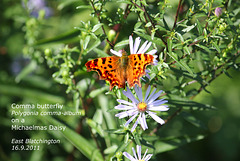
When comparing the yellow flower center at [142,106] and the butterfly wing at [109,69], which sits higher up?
the butterfly wing at [109,69]

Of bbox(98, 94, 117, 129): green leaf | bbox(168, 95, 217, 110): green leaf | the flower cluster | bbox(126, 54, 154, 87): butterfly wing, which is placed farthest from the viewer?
bbox(98, 94, 117, 129): green leaf

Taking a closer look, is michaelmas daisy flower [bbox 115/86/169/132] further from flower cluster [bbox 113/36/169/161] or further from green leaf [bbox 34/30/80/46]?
green leaf [bbox 34/30/80/46]

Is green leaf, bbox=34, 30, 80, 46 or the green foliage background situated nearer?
the green foliage background

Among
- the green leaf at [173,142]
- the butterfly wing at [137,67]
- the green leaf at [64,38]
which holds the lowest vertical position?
the green leaf at [173,142]

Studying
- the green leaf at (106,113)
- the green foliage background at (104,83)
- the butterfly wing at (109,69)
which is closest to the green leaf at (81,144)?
the green foliage background at (104,83)

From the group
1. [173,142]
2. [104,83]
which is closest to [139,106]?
[173,142]

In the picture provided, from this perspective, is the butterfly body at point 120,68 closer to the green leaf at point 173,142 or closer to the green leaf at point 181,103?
the green leaf at point 181,103

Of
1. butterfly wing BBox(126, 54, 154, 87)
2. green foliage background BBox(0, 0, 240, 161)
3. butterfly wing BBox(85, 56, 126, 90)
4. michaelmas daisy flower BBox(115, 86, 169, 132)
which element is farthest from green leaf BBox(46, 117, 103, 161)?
butterfly wing BBox(126, 54, 154, 87)
